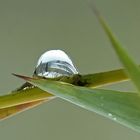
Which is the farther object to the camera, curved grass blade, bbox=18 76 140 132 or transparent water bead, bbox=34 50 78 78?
transparent water bead, bbox=34 50 78 78

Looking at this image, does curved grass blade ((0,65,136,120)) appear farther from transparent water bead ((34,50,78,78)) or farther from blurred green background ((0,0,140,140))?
blurred green background ((0,0,140,140))

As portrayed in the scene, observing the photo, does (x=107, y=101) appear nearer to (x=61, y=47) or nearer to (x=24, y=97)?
(x=24, y=97)

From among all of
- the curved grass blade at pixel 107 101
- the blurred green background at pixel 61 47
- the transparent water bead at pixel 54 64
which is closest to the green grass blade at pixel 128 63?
the curved grass blade at pixel 107 101

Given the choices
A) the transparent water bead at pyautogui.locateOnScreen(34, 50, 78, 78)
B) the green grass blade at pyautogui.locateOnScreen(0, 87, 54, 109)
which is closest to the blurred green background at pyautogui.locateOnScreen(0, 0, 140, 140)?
the transparent water bead at pyautogui.locateOnScreen(34, 50, 78, 78)

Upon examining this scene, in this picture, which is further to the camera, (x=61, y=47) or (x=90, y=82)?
(x=61, y=47)

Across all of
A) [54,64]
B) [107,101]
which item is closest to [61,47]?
[54,64]

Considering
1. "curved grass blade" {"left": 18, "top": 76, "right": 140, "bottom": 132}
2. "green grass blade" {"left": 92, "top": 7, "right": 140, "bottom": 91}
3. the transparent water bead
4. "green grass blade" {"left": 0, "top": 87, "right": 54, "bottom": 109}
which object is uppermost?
the transparent water bead
